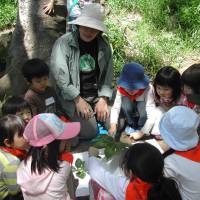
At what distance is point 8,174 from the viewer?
2.91 metres

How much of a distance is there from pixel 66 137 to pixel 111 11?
4.16 m

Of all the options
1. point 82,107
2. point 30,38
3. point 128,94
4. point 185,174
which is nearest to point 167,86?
point 128,94

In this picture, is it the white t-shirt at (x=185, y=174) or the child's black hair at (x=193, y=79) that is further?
the child's black hair at (x=193, y=79)

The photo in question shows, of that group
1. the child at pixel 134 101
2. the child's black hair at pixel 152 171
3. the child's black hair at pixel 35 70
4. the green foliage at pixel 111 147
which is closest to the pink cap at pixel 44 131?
the green foliage at pixel 111 147

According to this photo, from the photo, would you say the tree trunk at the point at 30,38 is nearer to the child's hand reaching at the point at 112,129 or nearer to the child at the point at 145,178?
the child's hand reaching at the point at 112,129

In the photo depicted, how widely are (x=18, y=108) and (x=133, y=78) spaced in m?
1.13

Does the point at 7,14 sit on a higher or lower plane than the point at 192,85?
lower

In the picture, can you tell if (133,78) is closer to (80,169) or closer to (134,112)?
(134,112)

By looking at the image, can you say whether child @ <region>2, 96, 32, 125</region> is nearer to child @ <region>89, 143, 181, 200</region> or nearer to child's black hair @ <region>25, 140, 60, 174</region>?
child's black hair @ <region>25, 140, 60, 174</region>

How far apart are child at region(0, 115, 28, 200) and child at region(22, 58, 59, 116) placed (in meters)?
0.77

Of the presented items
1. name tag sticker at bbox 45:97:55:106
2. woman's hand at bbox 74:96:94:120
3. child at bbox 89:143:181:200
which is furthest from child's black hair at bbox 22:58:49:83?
child at bbox 89:143:181:200

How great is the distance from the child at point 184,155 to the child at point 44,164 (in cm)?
74

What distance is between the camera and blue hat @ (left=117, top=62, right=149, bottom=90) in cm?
373

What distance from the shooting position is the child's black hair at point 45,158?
272 centimetres
